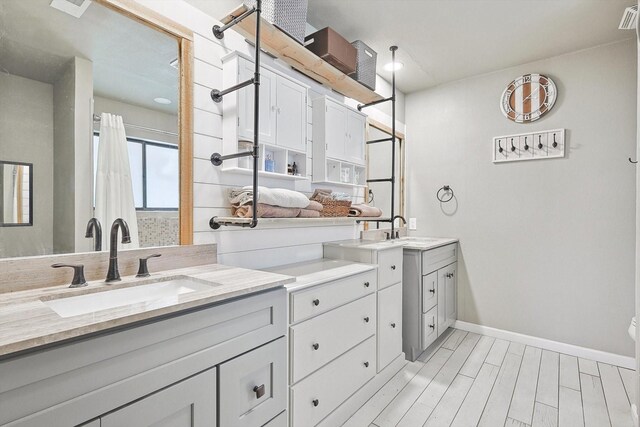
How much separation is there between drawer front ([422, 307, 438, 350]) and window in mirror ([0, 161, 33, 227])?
2.54 m

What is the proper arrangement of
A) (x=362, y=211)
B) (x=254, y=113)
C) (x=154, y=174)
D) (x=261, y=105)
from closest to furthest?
(x=154, y=174) < (x=254, y=113) < (x=261, y=105) < (x=362, y=211)

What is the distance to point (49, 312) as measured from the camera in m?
0.88

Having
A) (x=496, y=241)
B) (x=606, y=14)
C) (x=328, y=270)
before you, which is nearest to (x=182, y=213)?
(x=328, y=270)

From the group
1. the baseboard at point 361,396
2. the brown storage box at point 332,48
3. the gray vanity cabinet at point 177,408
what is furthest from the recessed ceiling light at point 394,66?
the gray vanity cabinet at point 177,408

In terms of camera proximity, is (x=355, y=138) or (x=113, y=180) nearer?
(x=113, y=180)

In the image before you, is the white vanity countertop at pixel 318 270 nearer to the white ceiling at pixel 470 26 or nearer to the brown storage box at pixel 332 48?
the brown storage box at pixel 332 48

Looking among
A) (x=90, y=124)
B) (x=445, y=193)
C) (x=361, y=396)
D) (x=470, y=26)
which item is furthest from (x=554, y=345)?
(x=90, y=124)

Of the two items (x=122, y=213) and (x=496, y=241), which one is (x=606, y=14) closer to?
(x=496, y=241)

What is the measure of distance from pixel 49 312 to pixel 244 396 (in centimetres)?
69

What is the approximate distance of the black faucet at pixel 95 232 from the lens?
126 centimetres

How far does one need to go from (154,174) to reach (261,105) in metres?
0.71

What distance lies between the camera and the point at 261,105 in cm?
181

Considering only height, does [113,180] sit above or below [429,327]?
above

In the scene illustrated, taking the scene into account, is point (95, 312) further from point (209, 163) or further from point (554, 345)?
point (554, 345)
